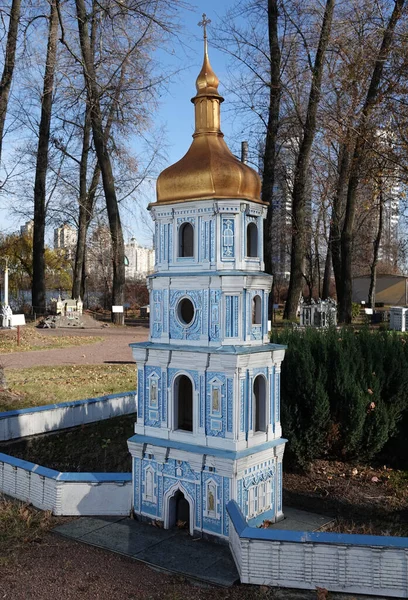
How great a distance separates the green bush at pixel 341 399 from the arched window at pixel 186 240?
114 inches

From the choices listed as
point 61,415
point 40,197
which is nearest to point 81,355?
point 61,415

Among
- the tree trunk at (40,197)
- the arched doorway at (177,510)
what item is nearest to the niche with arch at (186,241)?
the arched doorway at (177,510)

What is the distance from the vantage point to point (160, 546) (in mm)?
6055

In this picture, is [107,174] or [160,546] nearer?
[160,546]

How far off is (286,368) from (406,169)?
4515 mm

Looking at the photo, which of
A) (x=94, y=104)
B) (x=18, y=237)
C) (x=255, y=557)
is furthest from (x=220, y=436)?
(x=18, y=237)

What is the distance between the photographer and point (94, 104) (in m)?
22.1

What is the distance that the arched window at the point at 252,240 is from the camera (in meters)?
6.78

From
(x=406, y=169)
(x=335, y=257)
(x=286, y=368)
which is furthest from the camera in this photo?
(x=335, y=257)

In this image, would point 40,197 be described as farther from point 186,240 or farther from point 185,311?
point 185,311

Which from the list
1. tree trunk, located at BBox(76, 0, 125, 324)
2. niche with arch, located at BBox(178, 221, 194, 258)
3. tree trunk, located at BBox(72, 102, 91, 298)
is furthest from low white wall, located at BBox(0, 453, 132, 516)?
tree trunk, located at BBox(72, 102, 91, 298)

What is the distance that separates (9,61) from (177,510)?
635 inches

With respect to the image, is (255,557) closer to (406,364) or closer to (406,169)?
(406,364)

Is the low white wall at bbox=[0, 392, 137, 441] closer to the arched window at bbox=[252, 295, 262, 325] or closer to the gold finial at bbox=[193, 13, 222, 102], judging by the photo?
the arched window at bbox=[252, 295, 262, 325]
